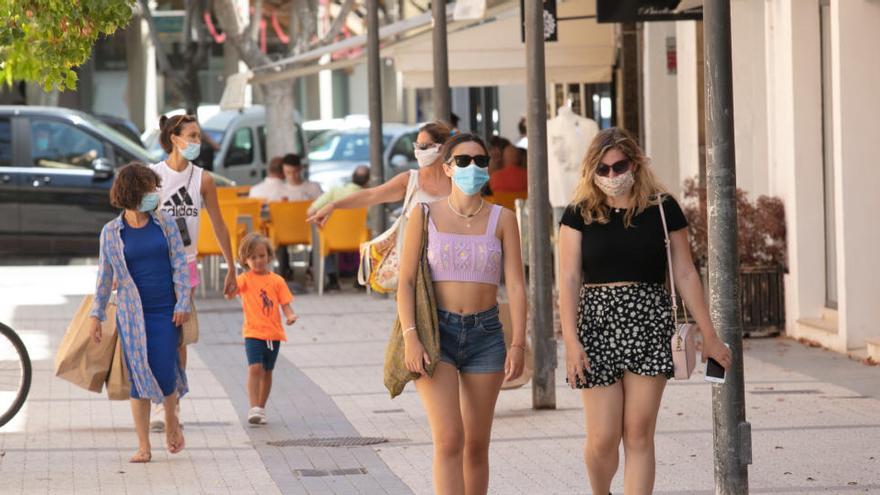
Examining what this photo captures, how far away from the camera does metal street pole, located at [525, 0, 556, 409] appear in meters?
11.2

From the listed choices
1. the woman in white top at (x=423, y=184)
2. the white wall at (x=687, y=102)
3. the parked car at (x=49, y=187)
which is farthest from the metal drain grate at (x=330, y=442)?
the parked car at (x=49, y=187)

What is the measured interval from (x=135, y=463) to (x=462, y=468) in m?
3.05

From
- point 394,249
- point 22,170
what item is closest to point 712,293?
point 394,249

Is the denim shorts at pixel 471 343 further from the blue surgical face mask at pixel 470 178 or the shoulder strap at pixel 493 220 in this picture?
the blue surgical face mask at pixel 470 178

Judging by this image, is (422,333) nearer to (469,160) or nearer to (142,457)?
(469,160)

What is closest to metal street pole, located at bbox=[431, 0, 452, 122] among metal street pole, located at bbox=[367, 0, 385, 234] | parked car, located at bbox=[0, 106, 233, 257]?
metal street pole, located at bbox=[367, 0, 385, 234]

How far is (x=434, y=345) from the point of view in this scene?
7.16 m

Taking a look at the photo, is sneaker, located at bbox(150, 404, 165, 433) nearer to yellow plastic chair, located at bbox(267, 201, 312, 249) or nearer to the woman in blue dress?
the woman in blue dress

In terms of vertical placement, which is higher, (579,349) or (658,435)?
(579,349)

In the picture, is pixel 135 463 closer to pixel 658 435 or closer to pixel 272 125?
pixel 658 435

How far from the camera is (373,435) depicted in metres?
10.7

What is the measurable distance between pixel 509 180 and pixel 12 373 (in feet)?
36.4

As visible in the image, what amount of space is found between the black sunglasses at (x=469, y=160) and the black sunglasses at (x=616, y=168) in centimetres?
49

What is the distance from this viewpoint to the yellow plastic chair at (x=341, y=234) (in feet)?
67.0
